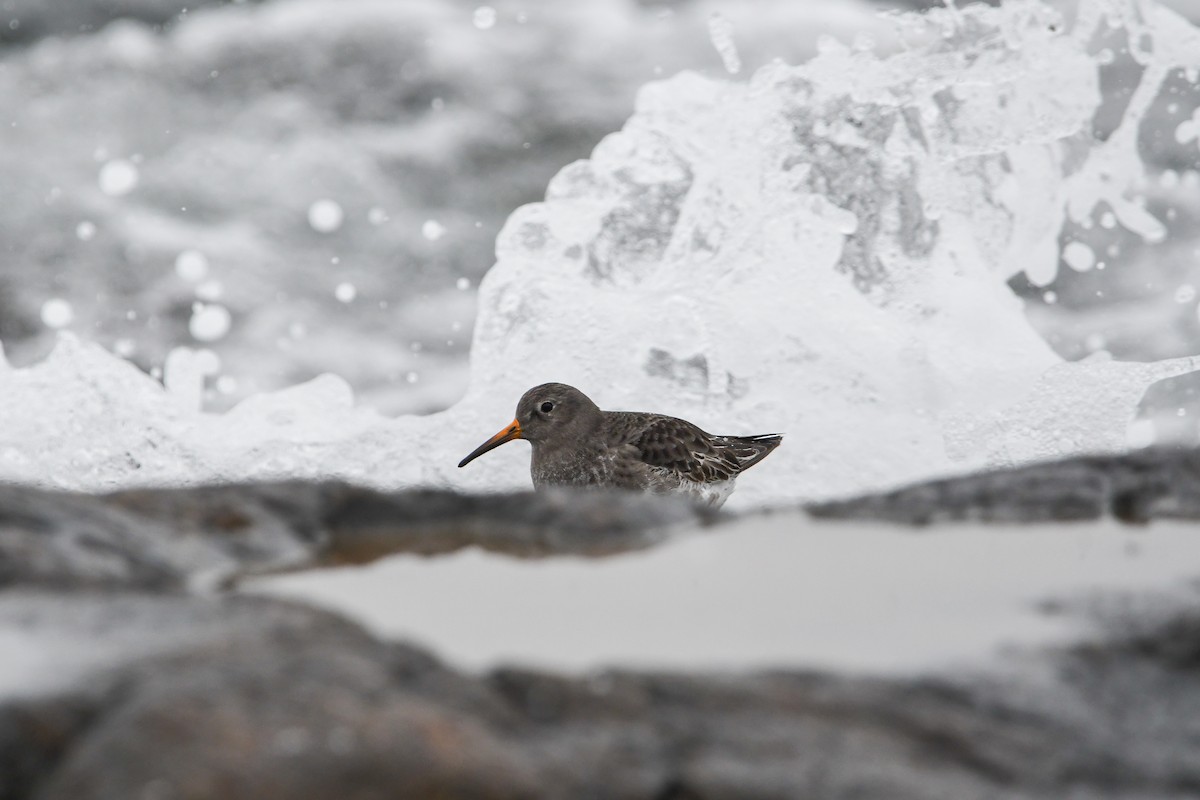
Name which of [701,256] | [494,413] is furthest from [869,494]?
[701,256]

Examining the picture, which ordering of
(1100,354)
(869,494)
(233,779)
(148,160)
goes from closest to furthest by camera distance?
(233,779) < (869,494) < (1100,354) < (148,160)

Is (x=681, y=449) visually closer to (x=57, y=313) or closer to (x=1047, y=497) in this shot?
(x=1047, y=497)

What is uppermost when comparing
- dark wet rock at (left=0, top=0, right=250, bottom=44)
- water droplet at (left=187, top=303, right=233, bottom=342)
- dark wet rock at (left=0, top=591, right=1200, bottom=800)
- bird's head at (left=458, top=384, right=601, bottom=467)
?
dark wet rock at (left=0, top=0, right=250, bottom=44)

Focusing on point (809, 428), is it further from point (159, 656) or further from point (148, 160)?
point (159, 656)

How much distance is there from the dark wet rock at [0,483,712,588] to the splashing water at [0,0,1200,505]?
7.73m

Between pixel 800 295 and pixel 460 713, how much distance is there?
412 inches

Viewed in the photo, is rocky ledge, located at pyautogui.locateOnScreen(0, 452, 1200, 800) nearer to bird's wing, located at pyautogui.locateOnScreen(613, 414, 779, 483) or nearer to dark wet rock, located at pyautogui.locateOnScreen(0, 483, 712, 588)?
dark wet rock, located at pyautogui.locateOnScreen(0, 483, 712, 588)

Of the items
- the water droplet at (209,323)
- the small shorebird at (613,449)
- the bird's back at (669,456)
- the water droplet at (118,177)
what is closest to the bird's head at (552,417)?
the small shorebird at (613,449)

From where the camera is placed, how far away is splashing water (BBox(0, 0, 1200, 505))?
36.2ft

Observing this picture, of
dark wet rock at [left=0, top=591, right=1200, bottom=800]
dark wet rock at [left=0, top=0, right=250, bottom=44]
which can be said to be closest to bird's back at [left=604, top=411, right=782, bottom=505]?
dark wet rock at [left=0, top=591, right=1200, bottom=800]

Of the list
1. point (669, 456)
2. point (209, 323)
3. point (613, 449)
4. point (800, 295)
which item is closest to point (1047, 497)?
point (669, 456)

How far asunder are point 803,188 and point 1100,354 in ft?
11.2

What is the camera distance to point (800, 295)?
11930 millimetres

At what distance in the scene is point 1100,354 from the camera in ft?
38.7
